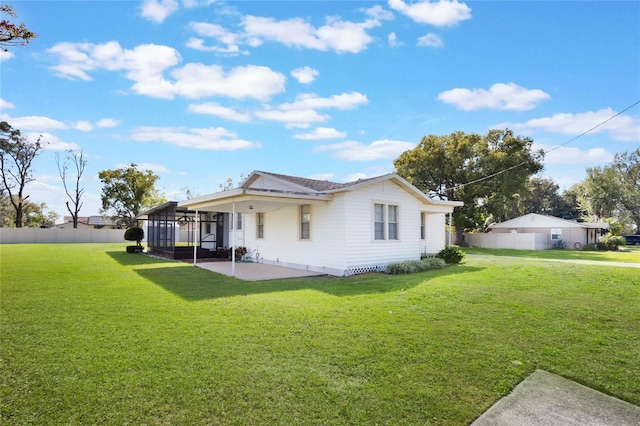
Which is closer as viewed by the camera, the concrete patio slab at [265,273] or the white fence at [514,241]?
the concrete patio slab at [265,273]

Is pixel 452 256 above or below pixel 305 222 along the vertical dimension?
below

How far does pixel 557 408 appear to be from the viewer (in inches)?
125

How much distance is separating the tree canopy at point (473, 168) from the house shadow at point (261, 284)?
19543mm

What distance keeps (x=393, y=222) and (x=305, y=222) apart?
11.2 feet

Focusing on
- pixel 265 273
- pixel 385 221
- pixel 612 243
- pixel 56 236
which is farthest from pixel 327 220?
pixel 56 236

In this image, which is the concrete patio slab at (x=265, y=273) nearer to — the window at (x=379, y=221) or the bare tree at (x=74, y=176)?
the window at (x=379, y=221)

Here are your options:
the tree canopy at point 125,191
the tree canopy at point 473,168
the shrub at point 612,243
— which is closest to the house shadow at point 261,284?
the tree canopy at point 473,168

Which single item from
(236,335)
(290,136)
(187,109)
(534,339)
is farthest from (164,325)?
(290,136)

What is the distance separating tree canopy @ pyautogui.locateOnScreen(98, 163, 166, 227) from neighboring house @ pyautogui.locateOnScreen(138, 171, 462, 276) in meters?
23.5

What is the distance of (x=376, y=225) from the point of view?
41.6 ft

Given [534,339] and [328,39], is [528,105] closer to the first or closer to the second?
[328,39]

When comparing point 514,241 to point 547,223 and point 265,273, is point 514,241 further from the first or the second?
point 265,273

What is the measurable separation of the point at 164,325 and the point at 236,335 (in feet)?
4.17

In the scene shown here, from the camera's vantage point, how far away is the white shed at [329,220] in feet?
37.0
